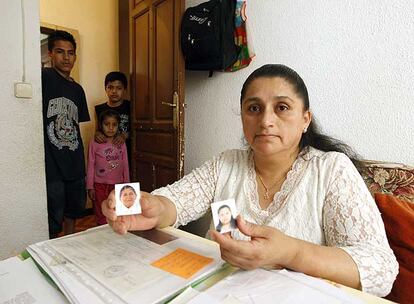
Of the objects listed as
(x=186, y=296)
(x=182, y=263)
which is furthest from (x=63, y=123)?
(x=186, y=296)

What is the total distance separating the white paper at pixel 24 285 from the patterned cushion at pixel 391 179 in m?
1.15

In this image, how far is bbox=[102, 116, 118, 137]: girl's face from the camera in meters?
2.70

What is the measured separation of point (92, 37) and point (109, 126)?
1380mm

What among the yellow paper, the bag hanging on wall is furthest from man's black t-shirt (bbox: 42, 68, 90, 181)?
the yellow paper

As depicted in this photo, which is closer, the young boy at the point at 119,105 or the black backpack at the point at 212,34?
the black backpack at the point at 212,34

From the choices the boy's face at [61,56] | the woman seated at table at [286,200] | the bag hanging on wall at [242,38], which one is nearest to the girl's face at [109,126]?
the boy's face at [61,56]

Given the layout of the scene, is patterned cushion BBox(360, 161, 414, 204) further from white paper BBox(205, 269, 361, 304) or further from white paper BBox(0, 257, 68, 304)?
white paper BBox(0, 257, 68, 304)

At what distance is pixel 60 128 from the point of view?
2182 mm

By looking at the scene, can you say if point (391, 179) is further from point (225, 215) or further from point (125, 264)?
point (125, 264)

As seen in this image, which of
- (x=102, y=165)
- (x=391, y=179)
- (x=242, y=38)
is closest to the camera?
(x=391, y=179)

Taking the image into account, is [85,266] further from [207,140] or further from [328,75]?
[207,140]

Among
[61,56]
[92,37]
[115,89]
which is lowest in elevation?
[115,89]

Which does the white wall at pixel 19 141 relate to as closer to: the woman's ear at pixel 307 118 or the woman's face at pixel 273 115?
the woman's face at pixel 273 115

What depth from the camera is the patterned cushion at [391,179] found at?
1.11 meters
